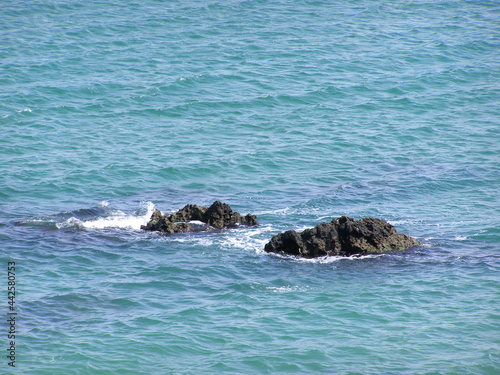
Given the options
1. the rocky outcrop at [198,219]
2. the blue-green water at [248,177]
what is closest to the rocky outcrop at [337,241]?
the blue-green water at [248,177]

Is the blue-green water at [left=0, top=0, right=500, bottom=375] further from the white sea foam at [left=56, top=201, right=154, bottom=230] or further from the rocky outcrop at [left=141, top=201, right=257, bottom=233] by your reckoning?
the rocky outcrop at [left=141, top=201, right=257, bottom=233]

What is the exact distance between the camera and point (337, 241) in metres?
32.8

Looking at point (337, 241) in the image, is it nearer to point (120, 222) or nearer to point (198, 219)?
point (198, 219)

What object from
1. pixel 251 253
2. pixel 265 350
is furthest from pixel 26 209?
pixel 265 350

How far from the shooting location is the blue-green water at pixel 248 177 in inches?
1035

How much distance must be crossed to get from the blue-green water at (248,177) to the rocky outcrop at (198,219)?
88 centimetres

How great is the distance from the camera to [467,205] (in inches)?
1574

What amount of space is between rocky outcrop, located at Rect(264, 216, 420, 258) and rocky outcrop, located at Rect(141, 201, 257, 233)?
11.7 feet

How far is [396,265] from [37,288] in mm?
14442

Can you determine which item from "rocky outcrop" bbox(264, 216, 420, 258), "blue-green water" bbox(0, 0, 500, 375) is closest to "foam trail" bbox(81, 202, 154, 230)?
"blue-green water" bbox(0, 0, 500, 375)

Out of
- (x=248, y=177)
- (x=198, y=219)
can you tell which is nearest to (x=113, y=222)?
(x=198, y=219)

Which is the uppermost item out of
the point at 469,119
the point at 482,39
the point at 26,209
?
the point at 482,39

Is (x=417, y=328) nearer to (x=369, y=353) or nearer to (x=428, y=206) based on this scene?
(x=369, y=353)

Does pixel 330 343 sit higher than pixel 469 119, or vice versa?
pixel 469 119
